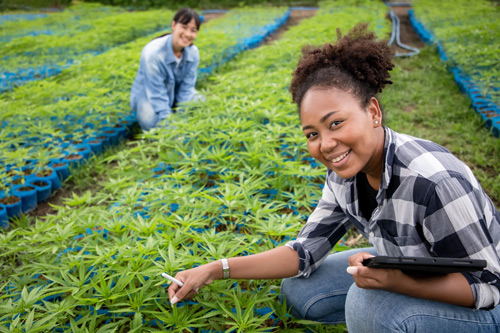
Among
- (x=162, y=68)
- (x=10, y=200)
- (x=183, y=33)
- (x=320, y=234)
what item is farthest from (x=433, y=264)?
(x=162, y=68)

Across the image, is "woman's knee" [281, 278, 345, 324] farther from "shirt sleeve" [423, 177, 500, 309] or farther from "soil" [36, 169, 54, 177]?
"soil" [36, 169, 54, 177]

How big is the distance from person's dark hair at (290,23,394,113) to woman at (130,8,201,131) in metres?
2.57

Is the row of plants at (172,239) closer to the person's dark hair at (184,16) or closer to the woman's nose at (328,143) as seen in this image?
the woman's nose at (328,143)

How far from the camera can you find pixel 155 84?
12.4ft

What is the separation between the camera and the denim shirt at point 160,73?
147 inches

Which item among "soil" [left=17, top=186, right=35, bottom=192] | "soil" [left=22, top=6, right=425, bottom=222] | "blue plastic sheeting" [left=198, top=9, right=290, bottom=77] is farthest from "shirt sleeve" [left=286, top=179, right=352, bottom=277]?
"blue plastic sheeting" [left=198, top=9, right=290, bottom=77]

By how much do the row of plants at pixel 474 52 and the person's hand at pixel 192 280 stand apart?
2.95 m

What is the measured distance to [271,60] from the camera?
515 centimetres

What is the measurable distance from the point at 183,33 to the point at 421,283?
3127 mm

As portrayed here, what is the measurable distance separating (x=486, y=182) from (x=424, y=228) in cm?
195

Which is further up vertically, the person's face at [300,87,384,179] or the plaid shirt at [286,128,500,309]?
the person's face at [300,87,384,179]

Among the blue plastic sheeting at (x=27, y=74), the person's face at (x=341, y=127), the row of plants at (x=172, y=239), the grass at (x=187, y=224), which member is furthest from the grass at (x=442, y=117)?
the blue plastic sheeting at (x=27, y=74)

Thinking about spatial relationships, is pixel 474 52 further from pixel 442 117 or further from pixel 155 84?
pixel 155 84

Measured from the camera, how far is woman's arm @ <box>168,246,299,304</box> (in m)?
1.29
